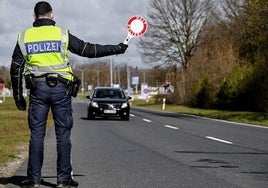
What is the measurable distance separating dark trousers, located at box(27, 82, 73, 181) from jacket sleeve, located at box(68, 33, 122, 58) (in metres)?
0.43

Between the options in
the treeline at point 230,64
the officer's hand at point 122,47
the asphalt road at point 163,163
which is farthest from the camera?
the treeline at point 230,64

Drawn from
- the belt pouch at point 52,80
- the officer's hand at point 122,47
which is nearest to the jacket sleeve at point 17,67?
the belt pouch at point 52,80

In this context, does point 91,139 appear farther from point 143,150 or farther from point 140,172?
point 140,172

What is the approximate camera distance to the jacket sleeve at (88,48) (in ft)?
21.0

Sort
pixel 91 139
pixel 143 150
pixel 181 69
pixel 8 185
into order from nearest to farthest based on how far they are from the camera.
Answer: pixel 8 185
pixel 143 150
pixel 91 139
pixel 181 69

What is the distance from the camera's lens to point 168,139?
48.4ft

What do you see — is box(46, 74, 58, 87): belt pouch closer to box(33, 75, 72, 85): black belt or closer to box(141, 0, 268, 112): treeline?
box(33, 75, 72, 85): black belt

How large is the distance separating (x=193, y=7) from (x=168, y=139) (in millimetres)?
48145

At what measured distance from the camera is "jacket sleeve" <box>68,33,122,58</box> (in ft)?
21.0

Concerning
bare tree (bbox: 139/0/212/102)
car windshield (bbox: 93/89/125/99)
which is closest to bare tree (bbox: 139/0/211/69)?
bare tree (bbox: 139/0/212/102)

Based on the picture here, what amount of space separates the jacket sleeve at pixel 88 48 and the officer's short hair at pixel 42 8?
371 mm

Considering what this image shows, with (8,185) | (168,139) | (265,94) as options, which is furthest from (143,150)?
(265,94)

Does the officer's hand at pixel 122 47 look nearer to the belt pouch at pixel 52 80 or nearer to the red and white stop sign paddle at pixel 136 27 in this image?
the red and white stop sign paddle at pixel 136 27

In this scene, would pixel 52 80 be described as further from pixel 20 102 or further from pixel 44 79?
pixel 20 102
